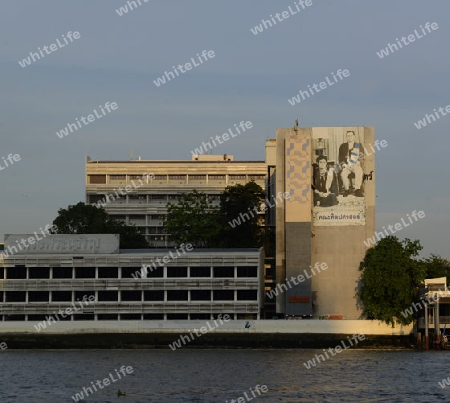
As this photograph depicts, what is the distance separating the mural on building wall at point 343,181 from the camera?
425ft

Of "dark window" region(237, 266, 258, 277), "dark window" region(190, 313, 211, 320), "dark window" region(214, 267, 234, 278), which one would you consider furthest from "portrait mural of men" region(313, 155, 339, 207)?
"dark window" region(190, 313, 211, 320)

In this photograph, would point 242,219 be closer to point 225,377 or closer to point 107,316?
point 107,316

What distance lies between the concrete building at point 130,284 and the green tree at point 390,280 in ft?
45.6

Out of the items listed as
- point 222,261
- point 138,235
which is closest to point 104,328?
point 222,261

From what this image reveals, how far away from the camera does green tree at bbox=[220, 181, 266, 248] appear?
Answer: 154 m

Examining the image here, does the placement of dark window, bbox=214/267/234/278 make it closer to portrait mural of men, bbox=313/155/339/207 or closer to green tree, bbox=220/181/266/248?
portrait mural of men, bbox=313/155/339/207

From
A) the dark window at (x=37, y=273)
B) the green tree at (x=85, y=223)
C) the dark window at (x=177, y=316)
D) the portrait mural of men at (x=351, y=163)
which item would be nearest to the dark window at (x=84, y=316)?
the dark window at (x=37, y=273)

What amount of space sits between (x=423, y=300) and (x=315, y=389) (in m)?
55.2

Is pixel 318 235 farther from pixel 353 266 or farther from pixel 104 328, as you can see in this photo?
pixel 104 328

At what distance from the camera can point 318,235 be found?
130 meters

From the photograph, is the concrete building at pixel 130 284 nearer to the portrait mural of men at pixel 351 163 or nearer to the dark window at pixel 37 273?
the dark window at pixel 37 273

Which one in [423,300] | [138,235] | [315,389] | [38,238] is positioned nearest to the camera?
[315,389]

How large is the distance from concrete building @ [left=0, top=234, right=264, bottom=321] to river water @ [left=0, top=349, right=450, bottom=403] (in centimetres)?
1728

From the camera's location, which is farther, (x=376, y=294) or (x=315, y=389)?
(x=376, y=294)
